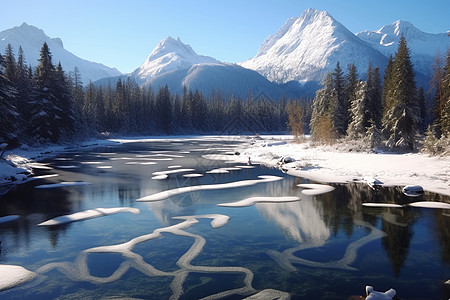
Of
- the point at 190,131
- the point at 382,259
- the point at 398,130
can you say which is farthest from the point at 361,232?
the point at 190,131

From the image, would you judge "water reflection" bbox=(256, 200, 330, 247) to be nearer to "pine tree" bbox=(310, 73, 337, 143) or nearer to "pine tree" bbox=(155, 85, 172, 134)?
"pine tree" bbox=(310, 73, 337, 143)

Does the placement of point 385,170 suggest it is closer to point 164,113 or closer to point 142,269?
point 142,269

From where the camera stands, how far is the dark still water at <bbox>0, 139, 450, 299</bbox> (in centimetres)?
682

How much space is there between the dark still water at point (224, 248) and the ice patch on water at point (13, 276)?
0.20 metres

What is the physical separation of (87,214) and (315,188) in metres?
13.0

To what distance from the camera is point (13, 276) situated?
24.0 ft

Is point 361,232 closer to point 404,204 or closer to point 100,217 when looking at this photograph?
point 404,204

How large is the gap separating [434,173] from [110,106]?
89.0 metres

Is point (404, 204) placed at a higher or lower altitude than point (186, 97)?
lower

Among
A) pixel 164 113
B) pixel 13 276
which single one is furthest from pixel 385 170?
pixel 164 113

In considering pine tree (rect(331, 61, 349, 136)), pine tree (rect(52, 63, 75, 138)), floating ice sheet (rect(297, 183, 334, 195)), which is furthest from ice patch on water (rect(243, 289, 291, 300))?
pine tree (rect(52, 63, 75, 138))

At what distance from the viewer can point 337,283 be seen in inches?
274

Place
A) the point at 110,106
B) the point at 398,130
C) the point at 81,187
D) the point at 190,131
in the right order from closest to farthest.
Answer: the point at 81,187 → the point at 398,130 → the point at 110,106 → the point at 190,131

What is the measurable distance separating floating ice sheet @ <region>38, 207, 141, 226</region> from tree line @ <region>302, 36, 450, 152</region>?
26790 millimetres
